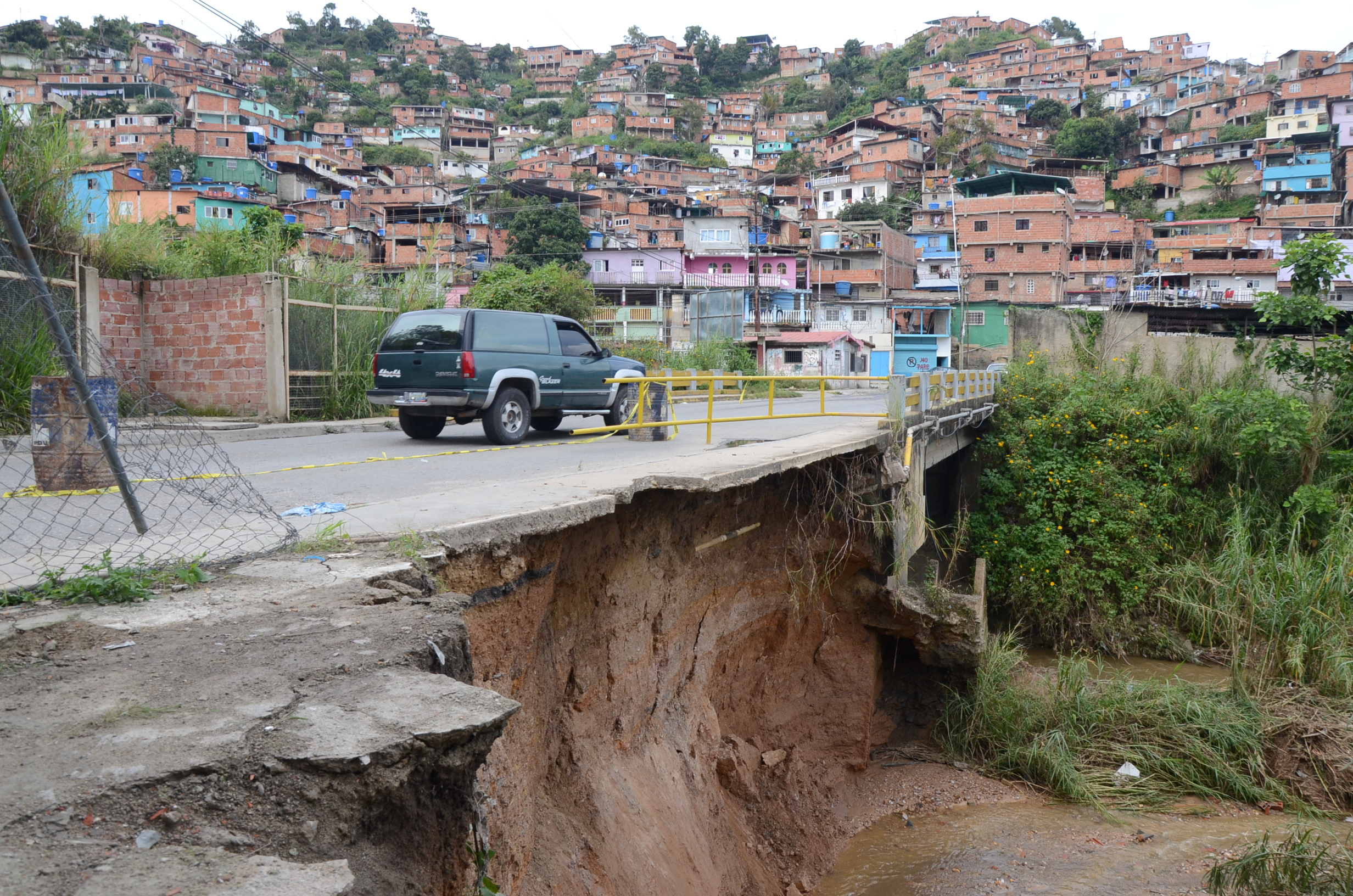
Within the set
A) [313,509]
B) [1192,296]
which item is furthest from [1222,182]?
[313,509]

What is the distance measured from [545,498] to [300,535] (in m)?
1.52

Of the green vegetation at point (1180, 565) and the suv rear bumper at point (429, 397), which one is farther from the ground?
the suv rear bumper at point (429, 397)

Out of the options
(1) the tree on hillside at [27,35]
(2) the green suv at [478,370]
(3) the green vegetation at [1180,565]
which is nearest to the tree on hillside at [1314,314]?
(3) the green vegetation at [1180,565]

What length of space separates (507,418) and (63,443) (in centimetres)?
610

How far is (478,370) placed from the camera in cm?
1218

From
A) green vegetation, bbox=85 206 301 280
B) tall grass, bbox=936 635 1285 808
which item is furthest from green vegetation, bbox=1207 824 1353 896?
green vegetation, bbox=85 206 301 280

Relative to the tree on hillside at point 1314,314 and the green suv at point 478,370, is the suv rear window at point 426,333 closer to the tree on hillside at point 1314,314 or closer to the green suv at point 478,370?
the green suv at point 478,370

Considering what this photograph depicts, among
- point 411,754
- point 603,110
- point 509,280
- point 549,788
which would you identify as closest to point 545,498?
point 549,788

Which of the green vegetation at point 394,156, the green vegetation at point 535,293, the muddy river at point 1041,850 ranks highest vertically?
the green vegetation at point 394,156

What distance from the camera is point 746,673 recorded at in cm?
1080

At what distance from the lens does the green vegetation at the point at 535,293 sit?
3394 cm

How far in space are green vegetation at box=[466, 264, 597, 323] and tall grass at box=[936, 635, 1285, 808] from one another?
903 inches

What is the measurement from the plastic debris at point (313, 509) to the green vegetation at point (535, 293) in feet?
88.0

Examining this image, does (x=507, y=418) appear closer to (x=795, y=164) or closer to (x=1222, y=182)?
(x=1222, y=182)
